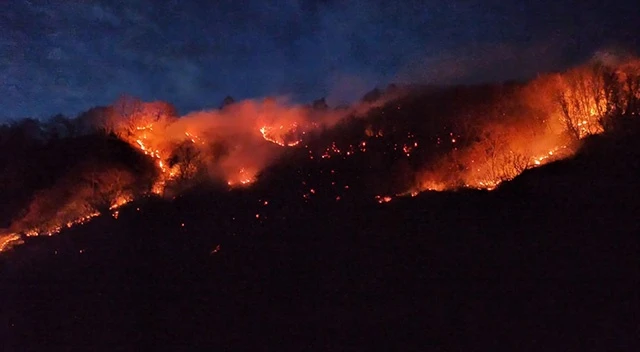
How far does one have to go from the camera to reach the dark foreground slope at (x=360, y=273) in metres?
10.1

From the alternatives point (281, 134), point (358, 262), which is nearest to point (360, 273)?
point (358, 262)

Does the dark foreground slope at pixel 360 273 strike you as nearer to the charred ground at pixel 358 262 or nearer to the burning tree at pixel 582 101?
the charred ground at pixel 358 262

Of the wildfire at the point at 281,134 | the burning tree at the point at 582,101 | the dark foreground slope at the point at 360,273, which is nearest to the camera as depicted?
the dark foreground slope at the point at 360,273

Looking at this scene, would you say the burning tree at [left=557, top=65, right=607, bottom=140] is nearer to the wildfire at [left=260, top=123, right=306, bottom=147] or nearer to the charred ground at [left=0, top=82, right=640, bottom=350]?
the charred ground at [left=0, top=82, right=640, bottom=350]

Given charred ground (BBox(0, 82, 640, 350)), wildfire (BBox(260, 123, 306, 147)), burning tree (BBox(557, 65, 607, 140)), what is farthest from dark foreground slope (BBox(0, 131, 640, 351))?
wildfire (BBox(260, 123, 306, 147))

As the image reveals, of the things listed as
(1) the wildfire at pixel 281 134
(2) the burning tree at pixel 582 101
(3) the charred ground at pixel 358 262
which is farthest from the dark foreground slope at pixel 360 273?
(1) the wildfire at pixel 281 134

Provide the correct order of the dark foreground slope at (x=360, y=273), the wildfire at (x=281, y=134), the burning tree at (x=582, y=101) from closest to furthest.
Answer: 1. the dark foreground slope at (x=360, y=273)
2. the burning tree at (x=582, y=101)
3. the wildfire at (x=281, y=134)

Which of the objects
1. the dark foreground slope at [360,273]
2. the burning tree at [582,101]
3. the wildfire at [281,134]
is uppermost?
the wildfire at [281,134]

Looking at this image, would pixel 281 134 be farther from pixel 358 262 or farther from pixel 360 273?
pixel 360 273

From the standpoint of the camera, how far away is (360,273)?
37.7 feet

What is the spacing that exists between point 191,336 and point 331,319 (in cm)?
234

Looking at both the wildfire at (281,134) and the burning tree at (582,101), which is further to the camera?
the wildfire at (281,134)

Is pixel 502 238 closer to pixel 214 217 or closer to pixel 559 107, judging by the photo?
pixel 559 107

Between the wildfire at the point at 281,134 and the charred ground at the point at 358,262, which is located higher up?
the wildfire at the point at 281,134
